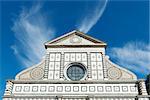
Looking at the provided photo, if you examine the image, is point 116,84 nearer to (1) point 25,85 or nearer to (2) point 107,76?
(2) point 107,76

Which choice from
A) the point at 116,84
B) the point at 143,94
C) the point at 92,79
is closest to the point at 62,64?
the point at 92,79

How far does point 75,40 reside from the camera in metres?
22.3

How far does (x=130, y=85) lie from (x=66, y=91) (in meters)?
4.70

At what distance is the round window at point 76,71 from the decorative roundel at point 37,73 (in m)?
2.09

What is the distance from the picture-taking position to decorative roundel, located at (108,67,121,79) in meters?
20.2

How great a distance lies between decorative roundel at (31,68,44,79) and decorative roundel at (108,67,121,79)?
205 inches

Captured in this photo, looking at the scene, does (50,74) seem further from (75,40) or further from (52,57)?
(75,40)

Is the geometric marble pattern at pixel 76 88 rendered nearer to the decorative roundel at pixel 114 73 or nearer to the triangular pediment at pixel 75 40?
the decorative roundel at pixel 114 73

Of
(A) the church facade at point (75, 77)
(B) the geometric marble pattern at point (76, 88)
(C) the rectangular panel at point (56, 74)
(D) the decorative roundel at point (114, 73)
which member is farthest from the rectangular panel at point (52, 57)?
(D) the decorative roundel at point (114, 73)

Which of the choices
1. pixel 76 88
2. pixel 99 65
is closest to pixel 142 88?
pixel 99 65

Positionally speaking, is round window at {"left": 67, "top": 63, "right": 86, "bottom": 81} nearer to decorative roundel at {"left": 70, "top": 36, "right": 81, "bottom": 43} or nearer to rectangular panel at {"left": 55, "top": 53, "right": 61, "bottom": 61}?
rectangular panel at {"left": 55, "top": 53, "right": 61, "bottom": 61}

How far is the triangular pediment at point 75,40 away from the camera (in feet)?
71.9

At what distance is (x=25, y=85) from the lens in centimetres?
1984

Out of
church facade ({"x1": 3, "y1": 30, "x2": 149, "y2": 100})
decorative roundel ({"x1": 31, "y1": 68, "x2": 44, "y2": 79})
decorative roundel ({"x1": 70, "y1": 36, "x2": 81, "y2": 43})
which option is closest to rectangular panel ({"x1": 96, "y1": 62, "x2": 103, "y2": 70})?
church facade ({"x1": 3, "y1": 30, "x2": 149, "y2": 100})
